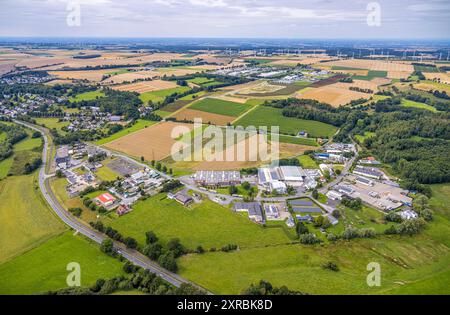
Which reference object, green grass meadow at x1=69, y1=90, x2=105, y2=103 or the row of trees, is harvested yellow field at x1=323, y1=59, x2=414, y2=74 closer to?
green grass meadow at x1=69, y1=90, x2=105, y2=103

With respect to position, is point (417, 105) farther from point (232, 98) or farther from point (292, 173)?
point (292, 173)

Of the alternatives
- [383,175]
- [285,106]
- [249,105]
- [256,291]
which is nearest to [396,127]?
[383,175]

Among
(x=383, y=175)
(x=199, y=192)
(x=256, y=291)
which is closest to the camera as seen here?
(x=256, y=291)

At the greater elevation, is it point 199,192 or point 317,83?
point 317,83

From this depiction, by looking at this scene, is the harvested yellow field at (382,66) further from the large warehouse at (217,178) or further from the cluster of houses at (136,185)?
the cluster of houses at (136,185)

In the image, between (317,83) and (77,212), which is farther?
(317,83)

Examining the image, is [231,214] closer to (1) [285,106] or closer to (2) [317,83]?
(1) [285,106]

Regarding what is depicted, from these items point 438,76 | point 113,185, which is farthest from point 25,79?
point 438,76
